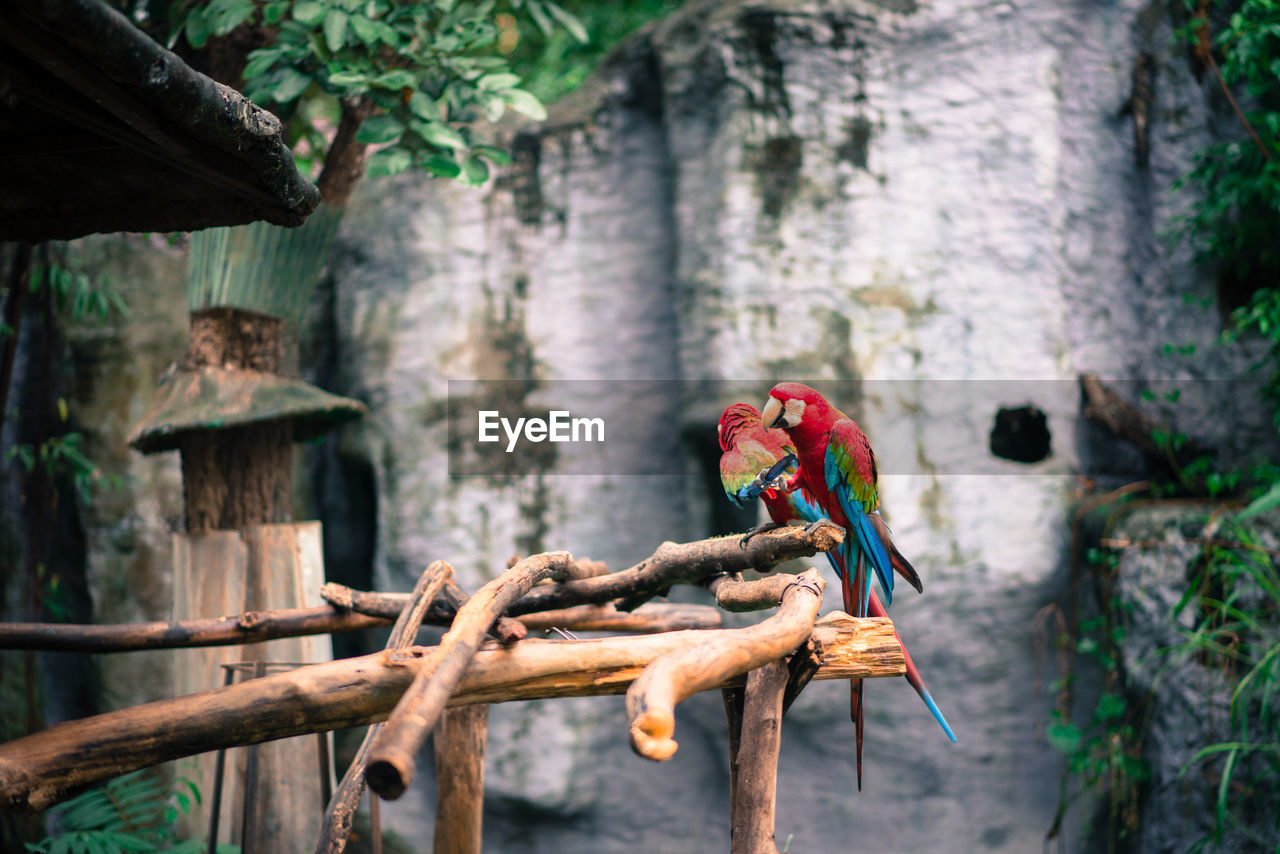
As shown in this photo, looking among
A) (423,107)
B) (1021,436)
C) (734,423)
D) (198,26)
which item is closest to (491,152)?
(423,107)

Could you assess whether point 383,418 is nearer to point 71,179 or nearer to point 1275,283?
point 71,179

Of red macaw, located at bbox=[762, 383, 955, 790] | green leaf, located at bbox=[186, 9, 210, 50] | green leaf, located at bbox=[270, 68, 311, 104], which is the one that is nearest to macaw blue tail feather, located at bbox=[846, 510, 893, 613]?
red macaw, located at bbox=[762, 383, 955, 790]

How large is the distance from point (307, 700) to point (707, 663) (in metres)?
0.44

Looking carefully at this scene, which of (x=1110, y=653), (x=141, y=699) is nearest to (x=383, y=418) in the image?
(x=141, y=699)

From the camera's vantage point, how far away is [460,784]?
1757mm

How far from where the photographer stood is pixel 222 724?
897 millimetres

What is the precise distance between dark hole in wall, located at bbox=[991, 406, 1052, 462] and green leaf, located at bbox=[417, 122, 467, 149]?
2.18 metres

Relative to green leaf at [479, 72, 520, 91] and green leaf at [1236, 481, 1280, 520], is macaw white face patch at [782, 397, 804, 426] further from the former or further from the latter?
green leaf at [1236, 481, 1280, 520]

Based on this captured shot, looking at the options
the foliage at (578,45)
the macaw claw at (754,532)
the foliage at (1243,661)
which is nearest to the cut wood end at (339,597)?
the macaw claw at (754,532)

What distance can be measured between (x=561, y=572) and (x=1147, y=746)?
224 centimetres

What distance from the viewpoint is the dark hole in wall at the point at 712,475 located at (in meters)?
3.05

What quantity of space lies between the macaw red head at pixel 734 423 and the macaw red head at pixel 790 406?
0.52 ft

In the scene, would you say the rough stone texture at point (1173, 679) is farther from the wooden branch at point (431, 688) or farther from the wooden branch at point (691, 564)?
the wooden branch at point (431, 688)

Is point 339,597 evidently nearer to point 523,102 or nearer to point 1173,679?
point 523,102
